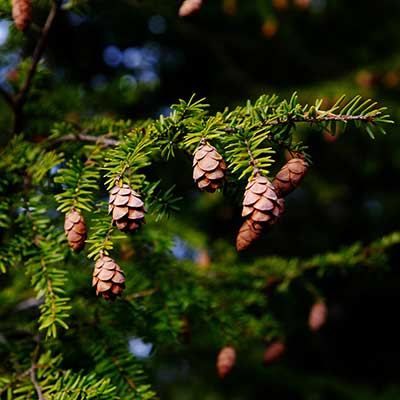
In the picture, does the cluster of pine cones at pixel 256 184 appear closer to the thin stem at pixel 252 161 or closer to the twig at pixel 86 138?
the thin stem at pixel 252 161

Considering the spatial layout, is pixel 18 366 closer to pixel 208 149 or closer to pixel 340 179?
pixel 208 149

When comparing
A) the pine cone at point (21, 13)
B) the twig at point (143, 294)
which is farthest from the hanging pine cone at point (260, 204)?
the pine cone at point (21, 13)

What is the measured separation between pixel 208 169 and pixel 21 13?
25.6 inches

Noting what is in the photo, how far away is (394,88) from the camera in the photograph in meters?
3.54

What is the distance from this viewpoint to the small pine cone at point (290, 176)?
1000 millimetres

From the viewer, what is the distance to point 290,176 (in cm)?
100

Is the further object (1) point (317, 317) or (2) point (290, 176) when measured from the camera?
(1) point (317, 317)

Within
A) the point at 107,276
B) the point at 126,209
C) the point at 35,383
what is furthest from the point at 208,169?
the point at 35,383

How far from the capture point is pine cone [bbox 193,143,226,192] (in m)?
0.92

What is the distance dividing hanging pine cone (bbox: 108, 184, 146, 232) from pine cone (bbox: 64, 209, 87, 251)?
0.13 m

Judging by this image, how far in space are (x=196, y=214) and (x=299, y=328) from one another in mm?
1225

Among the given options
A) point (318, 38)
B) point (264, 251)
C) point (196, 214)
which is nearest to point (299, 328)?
point (264, 251)

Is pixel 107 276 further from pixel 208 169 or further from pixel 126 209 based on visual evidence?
pixel 208 169

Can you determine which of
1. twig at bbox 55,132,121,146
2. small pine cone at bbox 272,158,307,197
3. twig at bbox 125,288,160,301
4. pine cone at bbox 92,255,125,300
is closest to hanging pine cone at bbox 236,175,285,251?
small pine cone at bbox 272,158,307,197
